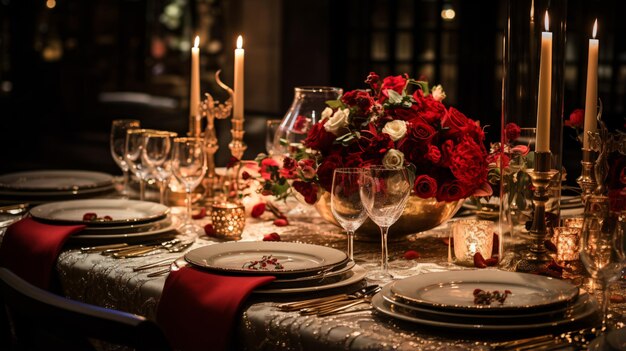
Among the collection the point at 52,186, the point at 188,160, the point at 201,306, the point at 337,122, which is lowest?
the point at 201,306

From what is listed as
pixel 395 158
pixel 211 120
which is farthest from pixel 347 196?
pixel 211 120

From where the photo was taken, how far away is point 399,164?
2045mm

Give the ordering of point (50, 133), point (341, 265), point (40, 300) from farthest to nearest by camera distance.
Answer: point (50, 133) → point (341, 265) → point (40, 300)

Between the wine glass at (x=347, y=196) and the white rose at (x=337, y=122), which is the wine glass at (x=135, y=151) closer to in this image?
the white rose at (x=337, y=122)

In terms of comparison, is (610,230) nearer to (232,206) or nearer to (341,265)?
(341,265)

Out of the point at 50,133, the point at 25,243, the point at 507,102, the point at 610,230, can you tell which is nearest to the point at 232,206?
the point at 25,243

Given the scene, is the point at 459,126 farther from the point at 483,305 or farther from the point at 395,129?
the point at 483,305

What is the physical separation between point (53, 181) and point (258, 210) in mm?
807

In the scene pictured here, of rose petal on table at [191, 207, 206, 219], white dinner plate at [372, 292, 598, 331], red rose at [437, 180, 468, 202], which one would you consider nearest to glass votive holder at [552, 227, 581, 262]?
red rose at [437, 180, 468, 202]

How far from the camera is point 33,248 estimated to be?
2146 mm

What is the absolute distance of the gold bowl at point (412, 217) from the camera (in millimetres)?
2137

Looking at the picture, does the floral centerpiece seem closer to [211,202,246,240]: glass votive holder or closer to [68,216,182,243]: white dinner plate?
[211,202,246,240]: glass votive holder

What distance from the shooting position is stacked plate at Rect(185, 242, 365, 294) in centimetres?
171

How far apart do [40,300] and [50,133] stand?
7.85m
